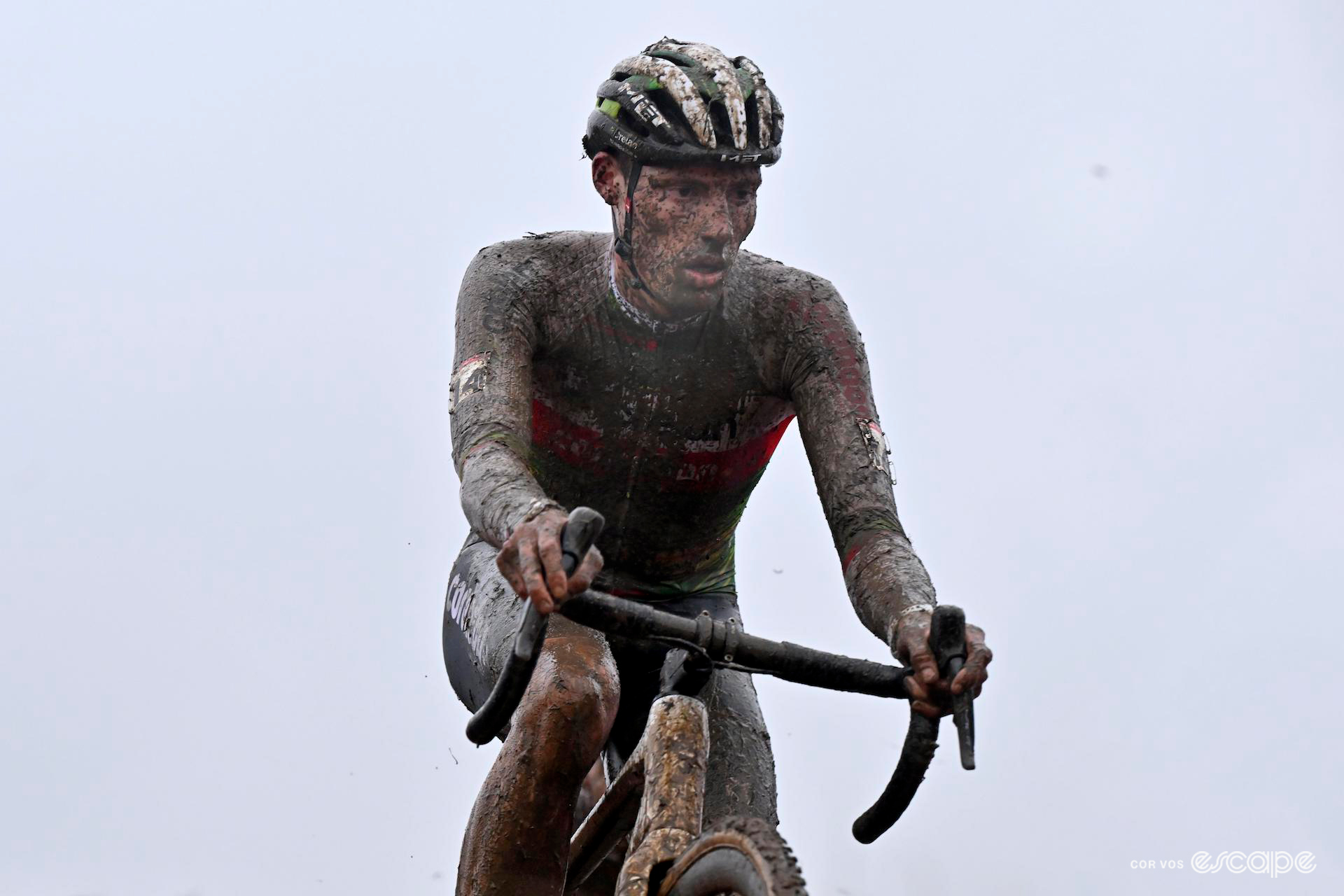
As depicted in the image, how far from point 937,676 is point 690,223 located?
1.61 metres

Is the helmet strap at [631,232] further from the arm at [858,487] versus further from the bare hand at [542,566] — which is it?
the bare hand at [542,566]

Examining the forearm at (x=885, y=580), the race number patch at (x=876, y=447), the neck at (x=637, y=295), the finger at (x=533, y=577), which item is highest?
the neck at (x=637, y=295)

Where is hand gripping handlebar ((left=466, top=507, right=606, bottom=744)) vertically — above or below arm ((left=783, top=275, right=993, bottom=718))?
below

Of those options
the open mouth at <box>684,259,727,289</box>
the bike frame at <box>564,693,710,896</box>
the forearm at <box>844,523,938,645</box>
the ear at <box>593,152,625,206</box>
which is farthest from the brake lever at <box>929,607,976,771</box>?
the ear at <box>593,152,625,206</box>

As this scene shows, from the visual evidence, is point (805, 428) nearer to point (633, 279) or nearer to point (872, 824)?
point (633, 279)

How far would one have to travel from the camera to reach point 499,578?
5316 millimetres

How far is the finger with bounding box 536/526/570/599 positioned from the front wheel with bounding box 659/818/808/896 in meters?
0.67

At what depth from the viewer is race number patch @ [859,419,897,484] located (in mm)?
5266

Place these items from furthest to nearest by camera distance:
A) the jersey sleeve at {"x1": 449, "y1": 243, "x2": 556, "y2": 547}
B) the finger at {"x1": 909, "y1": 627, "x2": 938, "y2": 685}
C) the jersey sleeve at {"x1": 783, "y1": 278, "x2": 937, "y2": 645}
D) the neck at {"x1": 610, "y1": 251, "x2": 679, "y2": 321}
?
the neck at {"x1": 610, "y1": 251, "x2": 679, "y2": 321} < the jersey sleeve at {"x1": 783, "y1": 278, "x2": 937, "y2": 645} < the jersey sleeve at {"x1": 449, "y1": 243, "x2": 556, "y2": 547} < the finger at {"x1": 909, "y1": 627, "x2": 938, "y2": 685}

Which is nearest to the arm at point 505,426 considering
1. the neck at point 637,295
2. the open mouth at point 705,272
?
the neck at point 637,295

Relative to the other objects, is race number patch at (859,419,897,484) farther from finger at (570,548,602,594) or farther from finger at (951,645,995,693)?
finger at (570,548,602,594)

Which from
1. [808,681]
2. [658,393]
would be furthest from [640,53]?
[808,681]

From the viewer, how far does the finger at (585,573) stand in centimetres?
389

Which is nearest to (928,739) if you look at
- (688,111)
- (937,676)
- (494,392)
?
(937,676)
